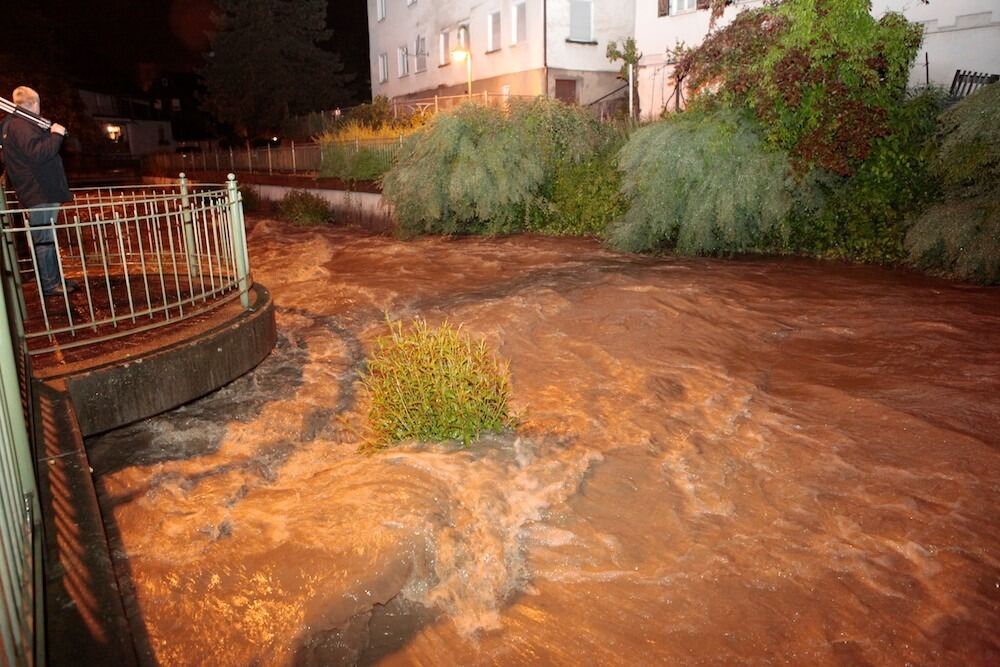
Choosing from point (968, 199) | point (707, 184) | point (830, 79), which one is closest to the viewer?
point (968, 199)

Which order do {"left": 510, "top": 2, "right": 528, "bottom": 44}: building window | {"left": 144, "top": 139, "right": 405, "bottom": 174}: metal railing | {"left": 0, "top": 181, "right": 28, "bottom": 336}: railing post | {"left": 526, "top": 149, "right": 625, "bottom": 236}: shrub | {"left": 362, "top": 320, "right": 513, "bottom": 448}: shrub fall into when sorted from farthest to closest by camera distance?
1. {"left": 510, "top": 2, "right": 528, "bottom": 44}: building window
2. {"left": 144, "top": 139, "right": 405, "bottom": 174}: metal railing
3. {"left": 526, "top": 149, "right": 625, "bottom": 236}: shrub
4. {"left": 0, "top": 181, "right": 28, "bottom": 336}: railing post
5. {"left": 362, "top": 320, "right": 513, "bottom": 448}: shrub

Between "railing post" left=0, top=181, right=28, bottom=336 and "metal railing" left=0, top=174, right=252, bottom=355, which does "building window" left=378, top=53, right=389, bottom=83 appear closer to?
"metal railing" left=0, top=174, right=252, bottom=355

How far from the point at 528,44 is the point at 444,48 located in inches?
262

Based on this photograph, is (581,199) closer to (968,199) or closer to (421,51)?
(968,199)

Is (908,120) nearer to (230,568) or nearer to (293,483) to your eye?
(293,483)

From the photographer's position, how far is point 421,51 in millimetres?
29891

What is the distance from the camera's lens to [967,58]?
14938 mm

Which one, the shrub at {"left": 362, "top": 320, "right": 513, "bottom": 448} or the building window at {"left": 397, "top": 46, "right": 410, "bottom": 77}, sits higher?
the building window at {"left": 397, "top": 46, "right": 410, "bottom": 77}

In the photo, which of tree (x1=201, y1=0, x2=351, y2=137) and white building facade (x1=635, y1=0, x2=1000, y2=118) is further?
tree (x1=201, y1=0, x2=351, y2=137)

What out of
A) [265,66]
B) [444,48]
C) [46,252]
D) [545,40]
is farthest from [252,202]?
[46,252]

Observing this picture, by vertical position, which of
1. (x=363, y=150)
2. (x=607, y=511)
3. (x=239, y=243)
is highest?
(x=363, y=150)

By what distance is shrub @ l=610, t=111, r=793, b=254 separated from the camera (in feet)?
37.1

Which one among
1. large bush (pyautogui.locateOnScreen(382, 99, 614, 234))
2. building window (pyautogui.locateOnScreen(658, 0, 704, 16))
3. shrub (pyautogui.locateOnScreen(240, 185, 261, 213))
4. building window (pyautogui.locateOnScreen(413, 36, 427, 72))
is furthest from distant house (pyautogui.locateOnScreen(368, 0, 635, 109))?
shrub (pyautogui.locateOnScreen(240, 185, 261, 213))

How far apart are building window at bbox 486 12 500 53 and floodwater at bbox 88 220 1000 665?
19373mm
